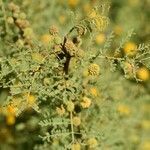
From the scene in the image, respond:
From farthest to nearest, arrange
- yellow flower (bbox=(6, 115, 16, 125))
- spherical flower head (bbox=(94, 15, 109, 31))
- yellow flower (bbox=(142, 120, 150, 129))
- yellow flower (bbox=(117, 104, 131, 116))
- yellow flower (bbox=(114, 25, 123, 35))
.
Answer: yellow flower (bbox=(114, 25, 123, 35)), yellow flower (bbox=(142, 120, 150, 129)), yellow flower (bbox=(6, 115, 16, 125)), yellow flower (bbox=(117, 104, 131, 116)), spherical flower head (bbox=(94, 15, 109, 31))

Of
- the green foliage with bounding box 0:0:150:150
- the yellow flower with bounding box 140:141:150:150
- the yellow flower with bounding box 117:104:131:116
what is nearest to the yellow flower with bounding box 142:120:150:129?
the green foliage with bounding box 0:0:150:150

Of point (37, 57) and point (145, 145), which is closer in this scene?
point (37, 57)

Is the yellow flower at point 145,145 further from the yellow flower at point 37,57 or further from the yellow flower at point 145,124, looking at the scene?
the yellow flower at point 37,57

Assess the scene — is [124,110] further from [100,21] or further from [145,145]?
[100,21]

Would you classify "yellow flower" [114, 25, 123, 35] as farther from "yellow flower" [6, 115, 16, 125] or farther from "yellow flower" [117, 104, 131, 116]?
"yellow flower" [6, 115, 16, 125]

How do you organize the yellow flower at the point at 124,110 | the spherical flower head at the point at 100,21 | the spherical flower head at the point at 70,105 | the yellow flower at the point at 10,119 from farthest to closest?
1. the yellow flower at the point at 10,119
2. the yellow flower at the point at 124,110
3. the spherical flower head at the point at 70,105
4. the spherical flower head at the point at 100,21

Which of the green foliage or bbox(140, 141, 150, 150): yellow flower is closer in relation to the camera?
the green foliage

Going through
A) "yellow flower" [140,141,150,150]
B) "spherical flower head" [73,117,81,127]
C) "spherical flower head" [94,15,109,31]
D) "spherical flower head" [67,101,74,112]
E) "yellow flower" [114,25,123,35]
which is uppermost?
"yellow flower" [114,25,123,35]

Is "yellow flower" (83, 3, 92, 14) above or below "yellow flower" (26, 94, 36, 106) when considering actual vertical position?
above

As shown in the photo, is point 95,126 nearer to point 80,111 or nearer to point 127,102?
point 80,111

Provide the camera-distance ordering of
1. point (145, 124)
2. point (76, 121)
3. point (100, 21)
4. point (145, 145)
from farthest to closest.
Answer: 1. point (145, 124)
2. point (145, 145)
3. point (76, 121)
4. point (100, 21)

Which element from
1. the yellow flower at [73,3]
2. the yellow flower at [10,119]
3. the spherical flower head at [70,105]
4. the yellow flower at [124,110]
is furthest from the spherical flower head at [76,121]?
the yellow flower at [73,3]

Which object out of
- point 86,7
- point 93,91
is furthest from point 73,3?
point 93,91
